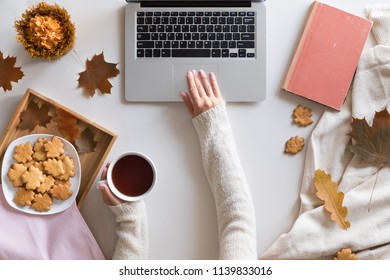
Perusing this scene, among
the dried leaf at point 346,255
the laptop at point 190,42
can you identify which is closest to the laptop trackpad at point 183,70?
the laptop at point 190,42

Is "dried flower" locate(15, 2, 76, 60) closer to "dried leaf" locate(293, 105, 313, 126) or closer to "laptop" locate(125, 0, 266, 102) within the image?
"laptop" locate(125, 0, 266, 102)

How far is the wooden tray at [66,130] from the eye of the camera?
987 millimetres

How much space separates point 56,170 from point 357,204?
67cm

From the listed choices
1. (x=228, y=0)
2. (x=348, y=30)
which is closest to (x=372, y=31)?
(x=348, y=30)

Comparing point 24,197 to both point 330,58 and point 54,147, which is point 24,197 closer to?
point 54,147

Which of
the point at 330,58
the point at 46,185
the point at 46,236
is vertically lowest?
the point at 46,236

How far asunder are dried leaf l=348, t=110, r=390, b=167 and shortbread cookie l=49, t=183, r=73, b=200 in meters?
0.63

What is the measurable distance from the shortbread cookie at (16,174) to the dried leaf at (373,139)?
729 millimetres

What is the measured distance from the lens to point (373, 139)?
989mm

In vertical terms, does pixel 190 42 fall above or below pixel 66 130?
above

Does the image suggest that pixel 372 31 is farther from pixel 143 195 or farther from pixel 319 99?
pixel 143 195

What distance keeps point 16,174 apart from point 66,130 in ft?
0.46

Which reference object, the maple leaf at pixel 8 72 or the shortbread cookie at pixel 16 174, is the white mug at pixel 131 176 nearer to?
the shortbread cookie at pixel 16 174

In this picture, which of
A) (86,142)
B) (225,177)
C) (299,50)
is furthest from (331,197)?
(86,142)
